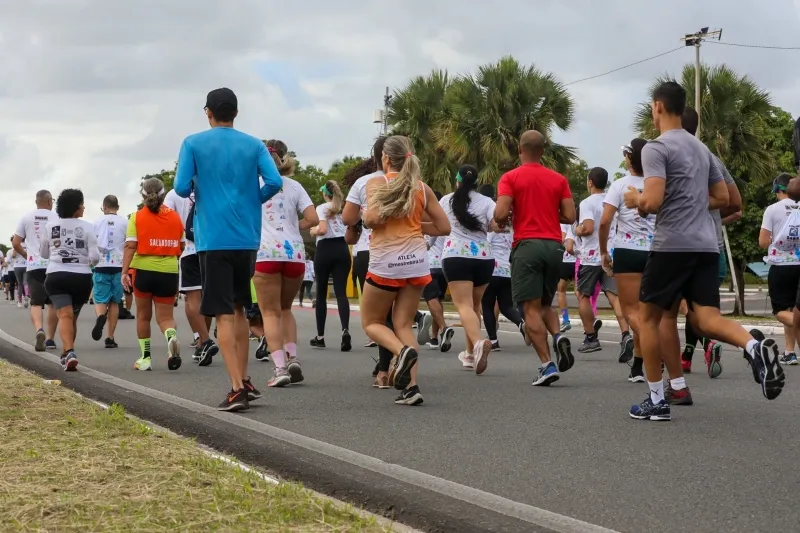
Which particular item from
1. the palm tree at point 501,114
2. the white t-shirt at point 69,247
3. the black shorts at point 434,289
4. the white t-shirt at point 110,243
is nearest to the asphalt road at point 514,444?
the white t-shirt at point 69,247

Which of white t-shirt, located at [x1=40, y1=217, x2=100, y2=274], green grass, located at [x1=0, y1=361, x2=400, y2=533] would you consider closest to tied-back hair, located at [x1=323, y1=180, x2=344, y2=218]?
white t-shirt, located at [x1=40, y1=217, x2=100, y2=274]

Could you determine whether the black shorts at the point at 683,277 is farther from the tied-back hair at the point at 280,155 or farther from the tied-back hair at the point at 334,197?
the tied-back hair at the point at 334,197

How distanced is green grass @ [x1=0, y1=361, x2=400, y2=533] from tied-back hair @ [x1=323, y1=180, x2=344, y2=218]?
544 cm

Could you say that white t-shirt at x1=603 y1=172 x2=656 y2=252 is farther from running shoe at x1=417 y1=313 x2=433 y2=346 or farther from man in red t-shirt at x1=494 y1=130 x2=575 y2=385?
running shoe at x1=417 y1=313 x2=433 y2=346

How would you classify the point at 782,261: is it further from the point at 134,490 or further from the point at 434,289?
the point at 134,490

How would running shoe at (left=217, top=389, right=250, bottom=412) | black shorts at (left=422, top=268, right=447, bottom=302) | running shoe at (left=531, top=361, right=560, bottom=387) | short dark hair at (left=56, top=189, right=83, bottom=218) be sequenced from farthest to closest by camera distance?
black shorts at (left=422, top=268, right=447, bottom=302) < short dark hair at (left=56, top=189, right=83, bottom=218) < running shoe at (left=531, top=361, right=560, bottom=387) < running shoe at (left=217, top=389, right=250, bottom=412)

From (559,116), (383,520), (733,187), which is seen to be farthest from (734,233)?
(383,520)

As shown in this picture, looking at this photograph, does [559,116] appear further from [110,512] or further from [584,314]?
[110,512]

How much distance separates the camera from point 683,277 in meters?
7.30

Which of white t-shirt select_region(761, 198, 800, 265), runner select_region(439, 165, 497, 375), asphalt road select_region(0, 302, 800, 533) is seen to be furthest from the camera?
white t-shirt select_region(761, 198, 800, 265)

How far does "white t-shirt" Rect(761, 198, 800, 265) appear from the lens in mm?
12047

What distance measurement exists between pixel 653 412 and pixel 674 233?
3.67 feet

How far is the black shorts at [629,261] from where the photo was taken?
32.7 feet

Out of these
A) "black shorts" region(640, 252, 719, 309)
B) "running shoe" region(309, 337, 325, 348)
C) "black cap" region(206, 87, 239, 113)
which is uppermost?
"black cap" region(206, 87, 239, 113)
